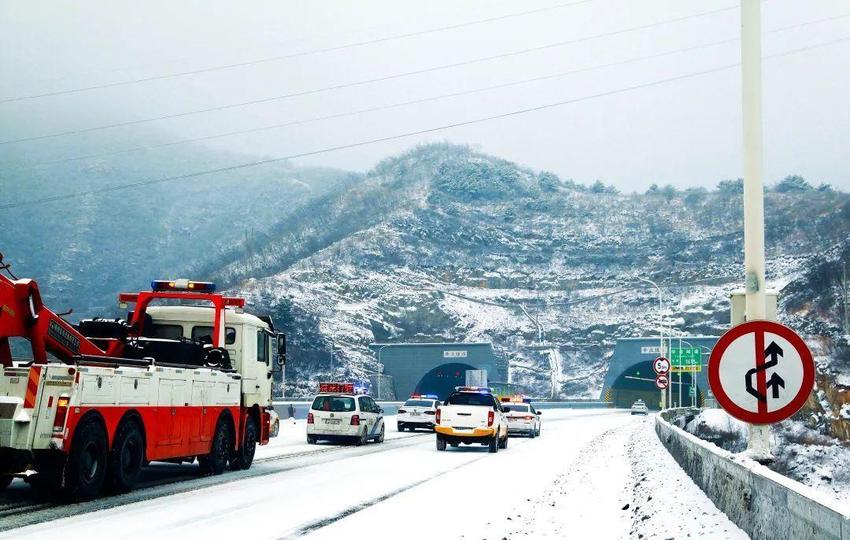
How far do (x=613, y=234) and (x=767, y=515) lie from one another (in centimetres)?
16284

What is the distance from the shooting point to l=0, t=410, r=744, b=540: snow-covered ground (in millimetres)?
11055

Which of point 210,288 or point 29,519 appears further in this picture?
point 210,288

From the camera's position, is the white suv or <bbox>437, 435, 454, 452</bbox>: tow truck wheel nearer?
<bbox>437, 435, 454, 452</bbox>: tow truck wheel

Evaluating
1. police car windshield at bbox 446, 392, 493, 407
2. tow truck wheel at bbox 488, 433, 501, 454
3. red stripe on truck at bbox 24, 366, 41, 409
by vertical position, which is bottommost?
tow truck wheel at bbox 488, 433, 501, 454

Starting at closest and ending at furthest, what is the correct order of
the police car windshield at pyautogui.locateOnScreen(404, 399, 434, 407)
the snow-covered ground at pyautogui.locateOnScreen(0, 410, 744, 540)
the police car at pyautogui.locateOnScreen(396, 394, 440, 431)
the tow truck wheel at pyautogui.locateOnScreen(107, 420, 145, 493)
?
the snow-covered ground at pyautogui.locateOnScreen(0, 410, 744, 540) < the tow truck wheel at pyautogui.locateOnScreen(107, 420, 145, 493) < the police car at pyautogui.locateOnScreen(396, 394, 440, 431) < the police car windshield at pyautogui.locateOnScreen(404, 399, 434, 407)

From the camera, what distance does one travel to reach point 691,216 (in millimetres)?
177125

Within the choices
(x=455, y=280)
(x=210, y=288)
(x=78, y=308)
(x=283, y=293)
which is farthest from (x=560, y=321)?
(x=210, y=288)

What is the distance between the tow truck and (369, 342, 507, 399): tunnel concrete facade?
8396 cm

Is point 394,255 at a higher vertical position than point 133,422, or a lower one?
higher

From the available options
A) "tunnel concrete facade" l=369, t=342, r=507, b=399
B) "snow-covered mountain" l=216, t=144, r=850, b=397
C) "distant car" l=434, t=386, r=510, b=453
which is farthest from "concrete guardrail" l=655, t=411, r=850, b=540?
"tunnel concrete facade" l=369, t=342, r=507, b=399

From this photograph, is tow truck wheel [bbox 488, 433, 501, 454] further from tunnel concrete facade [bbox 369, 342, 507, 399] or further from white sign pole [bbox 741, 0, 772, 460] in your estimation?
tunnel concrete facade [bbox 369, 342, 507, 399]

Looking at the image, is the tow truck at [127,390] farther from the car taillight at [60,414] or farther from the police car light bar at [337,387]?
the police car light bar at [337,387]

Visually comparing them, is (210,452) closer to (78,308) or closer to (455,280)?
(455,280)

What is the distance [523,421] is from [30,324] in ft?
94.9
